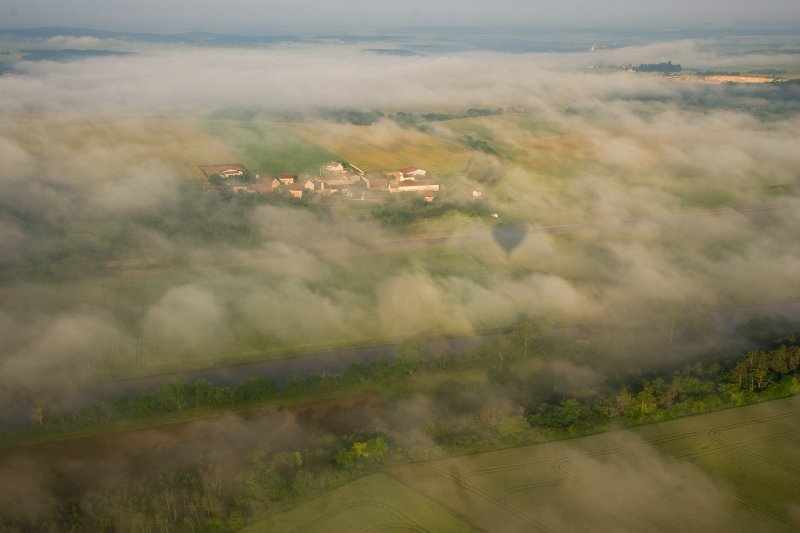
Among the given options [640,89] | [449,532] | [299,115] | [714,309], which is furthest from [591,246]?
[640,89]

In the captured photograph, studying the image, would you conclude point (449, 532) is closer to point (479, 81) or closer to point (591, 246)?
point (591, 246)

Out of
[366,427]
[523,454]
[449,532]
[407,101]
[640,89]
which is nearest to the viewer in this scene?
[449,532]

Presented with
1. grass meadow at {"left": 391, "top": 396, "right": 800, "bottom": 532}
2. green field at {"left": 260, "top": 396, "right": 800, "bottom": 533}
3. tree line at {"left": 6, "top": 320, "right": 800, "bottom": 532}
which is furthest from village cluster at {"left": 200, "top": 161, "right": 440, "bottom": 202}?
green field at {"left": 260, "top": 396, "right": 800, "bottom": 533}

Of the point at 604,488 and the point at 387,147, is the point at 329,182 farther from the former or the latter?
the point at 604,488

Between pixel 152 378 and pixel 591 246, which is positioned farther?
pixel 591 246

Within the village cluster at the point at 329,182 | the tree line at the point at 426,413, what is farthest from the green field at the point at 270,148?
the tree line at the point at 426,413

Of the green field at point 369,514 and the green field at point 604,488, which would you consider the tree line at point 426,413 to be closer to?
the green field at point 369,514

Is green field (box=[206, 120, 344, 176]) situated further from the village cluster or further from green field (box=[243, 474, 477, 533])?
green field (box=[243, 474, 477, 533])
